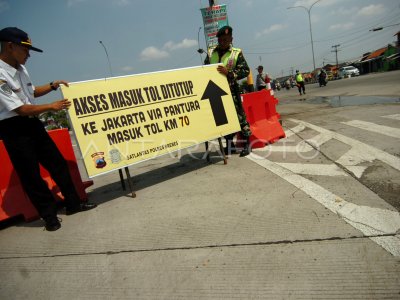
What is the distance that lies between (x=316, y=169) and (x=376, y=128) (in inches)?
93.4

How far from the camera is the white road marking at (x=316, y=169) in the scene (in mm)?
3496

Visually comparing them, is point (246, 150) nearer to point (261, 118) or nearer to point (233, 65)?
point (261, 118)

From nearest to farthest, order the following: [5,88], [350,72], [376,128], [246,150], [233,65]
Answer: [5,88]
[233,65]
[246,150]
[376,128]
[350,72]

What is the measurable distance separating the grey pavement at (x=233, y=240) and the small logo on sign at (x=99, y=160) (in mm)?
544

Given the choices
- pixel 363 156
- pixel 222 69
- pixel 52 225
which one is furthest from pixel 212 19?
pixel 52 225

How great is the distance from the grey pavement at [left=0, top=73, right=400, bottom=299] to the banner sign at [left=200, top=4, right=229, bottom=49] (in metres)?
8.26

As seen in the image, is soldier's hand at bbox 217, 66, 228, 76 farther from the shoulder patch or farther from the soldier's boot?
the shoulder patch

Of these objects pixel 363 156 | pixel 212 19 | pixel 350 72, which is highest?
pixel 212 19

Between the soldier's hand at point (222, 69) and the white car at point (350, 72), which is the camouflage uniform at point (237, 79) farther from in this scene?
the white car at point (350, 72)

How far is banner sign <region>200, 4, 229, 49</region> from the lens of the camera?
1104 cm

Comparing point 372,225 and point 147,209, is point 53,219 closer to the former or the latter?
point 147,209

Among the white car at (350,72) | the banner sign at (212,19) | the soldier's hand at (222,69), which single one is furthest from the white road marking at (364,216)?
the white car at (350,72)

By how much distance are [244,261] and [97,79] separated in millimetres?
2659

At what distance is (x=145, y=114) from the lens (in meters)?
3.88
